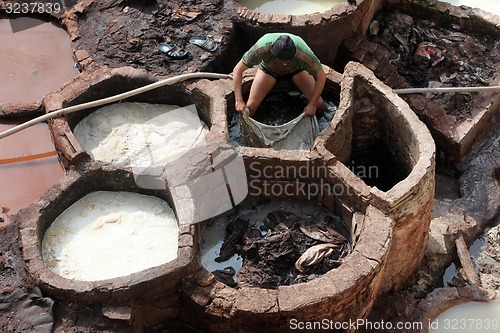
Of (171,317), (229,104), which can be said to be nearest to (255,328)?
(171,317)

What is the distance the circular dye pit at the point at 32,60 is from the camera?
734 centimetres

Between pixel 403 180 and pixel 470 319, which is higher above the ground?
pixel 403 180

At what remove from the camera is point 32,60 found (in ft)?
25.1

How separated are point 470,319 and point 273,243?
2057 millimetres

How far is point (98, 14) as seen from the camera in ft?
25.1

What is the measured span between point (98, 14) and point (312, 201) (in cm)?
346

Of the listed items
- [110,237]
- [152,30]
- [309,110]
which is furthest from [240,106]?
[152,30]

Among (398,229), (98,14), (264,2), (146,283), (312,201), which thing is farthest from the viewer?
(264,2)

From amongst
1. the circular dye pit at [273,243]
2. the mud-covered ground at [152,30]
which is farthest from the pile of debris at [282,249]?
the mud-covered ground at [152,30]

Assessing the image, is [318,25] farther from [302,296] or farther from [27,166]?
[27,166]

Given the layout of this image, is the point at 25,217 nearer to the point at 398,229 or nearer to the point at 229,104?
the point at 229,104

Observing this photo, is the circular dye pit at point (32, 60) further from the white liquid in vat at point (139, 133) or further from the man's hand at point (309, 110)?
the man's hand at point (309, 110)

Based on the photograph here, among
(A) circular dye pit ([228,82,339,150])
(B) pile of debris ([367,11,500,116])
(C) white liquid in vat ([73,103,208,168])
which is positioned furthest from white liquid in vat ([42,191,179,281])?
(B) pile of debris ([367,11,500,116])

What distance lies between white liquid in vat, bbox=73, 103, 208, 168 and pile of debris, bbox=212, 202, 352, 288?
40.0 inches
